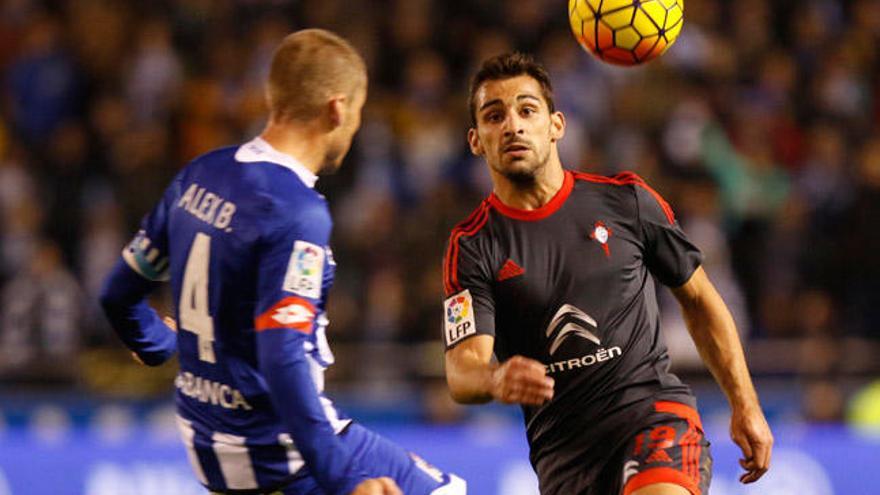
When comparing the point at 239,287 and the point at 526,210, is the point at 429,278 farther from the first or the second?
the point at 239,287

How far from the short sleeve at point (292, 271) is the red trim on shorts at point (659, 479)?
1.49 meters

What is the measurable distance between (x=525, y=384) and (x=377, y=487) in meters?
0.55

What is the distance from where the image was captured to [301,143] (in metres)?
4.75

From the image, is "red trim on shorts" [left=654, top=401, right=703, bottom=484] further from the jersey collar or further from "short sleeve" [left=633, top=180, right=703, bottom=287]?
the jersey collar

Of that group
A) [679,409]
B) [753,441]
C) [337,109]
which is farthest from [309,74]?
[753,441]

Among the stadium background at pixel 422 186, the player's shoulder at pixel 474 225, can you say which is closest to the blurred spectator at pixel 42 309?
the stadium background at pixel 422 186

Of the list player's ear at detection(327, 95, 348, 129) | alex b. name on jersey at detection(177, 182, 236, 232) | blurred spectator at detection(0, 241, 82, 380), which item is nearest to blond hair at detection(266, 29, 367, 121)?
player's ear at detection(327, 95, 348, 129)

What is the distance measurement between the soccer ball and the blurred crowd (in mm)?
5203

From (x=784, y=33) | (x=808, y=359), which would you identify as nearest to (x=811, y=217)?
(x=808, y=359)

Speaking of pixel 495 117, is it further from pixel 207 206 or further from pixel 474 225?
pixel 207 206

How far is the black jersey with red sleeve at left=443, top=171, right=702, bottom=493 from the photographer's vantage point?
218 inches

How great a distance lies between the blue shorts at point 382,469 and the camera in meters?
4.67

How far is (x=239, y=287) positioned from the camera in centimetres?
459

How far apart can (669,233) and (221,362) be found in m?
1.92
